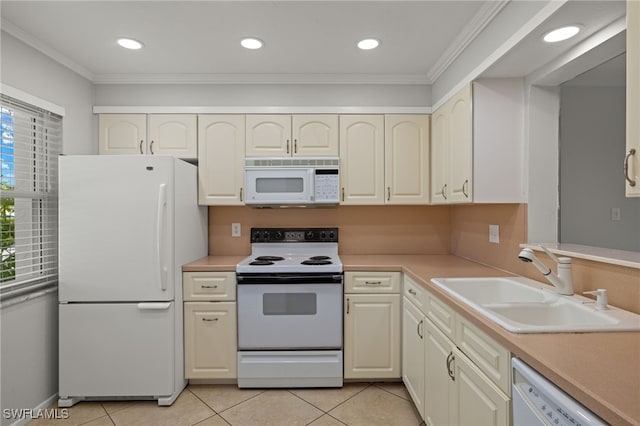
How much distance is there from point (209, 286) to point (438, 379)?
5.34 feet

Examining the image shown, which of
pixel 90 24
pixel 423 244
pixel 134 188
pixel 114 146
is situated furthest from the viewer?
pixel 423 244

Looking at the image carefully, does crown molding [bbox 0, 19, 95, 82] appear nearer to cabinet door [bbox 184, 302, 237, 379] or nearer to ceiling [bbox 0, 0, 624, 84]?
ceiling [bbox 0, 0, 624, 84]

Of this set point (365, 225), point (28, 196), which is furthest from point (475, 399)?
point (28, 196)

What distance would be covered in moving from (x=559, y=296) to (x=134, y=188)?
2.47m

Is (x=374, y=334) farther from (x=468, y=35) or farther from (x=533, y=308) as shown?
(x=468, y=35)


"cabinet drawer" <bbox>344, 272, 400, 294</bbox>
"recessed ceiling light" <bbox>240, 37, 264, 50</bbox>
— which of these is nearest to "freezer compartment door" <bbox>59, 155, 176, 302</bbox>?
"recessed ceiling light" <bbox>240, 37, 264, 50</bbox>

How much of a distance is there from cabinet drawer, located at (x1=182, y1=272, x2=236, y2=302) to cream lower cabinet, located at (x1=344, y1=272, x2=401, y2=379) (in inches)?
34.0

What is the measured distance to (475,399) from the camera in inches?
51.3

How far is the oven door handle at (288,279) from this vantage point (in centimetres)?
240

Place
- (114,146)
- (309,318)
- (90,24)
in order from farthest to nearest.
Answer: (114,146)
(309,318)
(90,24)

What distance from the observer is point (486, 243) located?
2426 mm

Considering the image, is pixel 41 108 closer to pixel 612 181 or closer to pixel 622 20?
pixel 622 20

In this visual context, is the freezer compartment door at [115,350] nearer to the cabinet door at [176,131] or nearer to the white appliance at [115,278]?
the white appliance at [115,278]

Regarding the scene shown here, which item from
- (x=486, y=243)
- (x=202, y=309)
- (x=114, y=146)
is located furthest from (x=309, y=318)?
(x=114, y=146)
